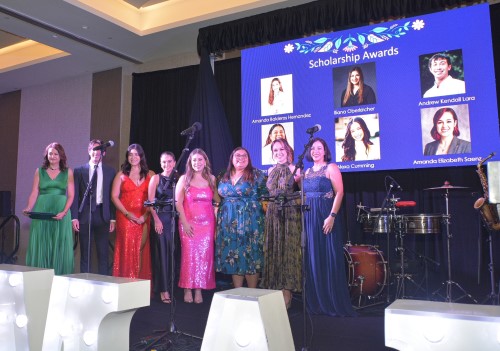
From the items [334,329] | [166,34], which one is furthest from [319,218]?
[166,34]

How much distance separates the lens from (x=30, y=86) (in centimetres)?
880

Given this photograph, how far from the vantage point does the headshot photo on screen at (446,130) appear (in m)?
4.37

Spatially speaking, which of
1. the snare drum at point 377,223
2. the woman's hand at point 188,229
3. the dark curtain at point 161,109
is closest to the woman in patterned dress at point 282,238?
the woman's hand at point 188,229

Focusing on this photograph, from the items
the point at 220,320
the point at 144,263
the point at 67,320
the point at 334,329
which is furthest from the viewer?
the point at 144,263

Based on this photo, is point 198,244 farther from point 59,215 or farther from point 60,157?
point 60,157

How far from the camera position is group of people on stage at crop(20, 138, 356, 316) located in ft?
12.6

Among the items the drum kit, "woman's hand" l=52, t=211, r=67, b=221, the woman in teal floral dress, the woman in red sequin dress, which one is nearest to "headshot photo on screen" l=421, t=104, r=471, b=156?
the drum kit

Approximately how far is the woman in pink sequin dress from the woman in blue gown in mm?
985

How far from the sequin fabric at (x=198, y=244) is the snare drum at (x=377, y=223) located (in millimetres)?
1575

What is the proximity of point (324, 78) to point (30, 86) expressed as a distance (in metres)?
6.53

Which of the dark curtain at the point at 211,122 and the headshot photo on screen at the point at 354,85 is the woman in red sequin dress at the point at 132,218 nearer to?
the dark curtain at the point at 211,122

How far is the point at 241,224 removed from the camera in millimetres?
4023

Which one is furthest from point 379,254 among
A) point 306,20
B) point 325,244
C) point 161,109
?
point 161,109

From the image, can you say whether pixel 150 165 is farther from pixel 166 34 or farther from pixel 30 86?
pixel 30 86
